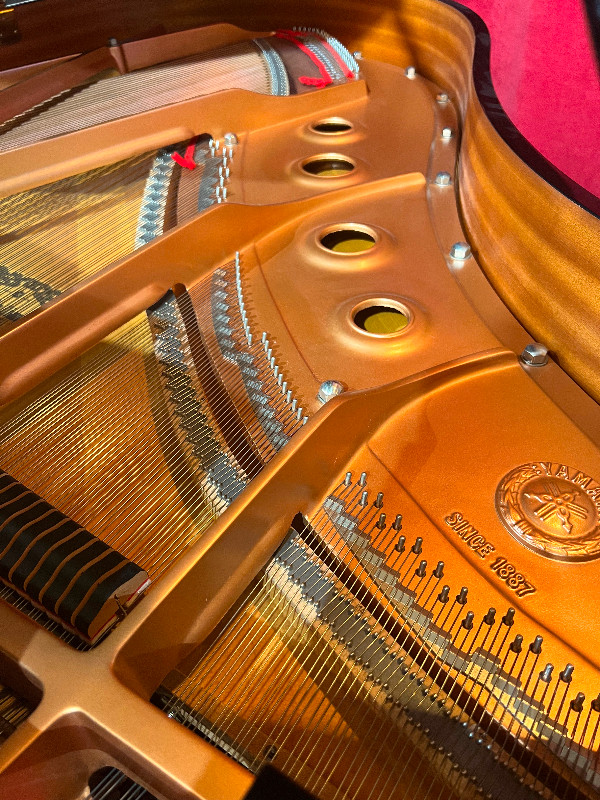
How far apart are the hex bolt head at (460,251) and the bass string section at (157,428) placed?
702 mm

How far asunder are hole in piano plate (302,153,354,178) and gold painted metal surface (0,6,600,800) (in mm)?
37

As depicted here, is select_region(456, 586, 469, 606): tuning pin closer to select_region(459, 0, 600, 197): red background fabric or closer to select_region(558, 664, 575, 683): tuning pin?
select_region(558, 664, 575, 683): tuning pin

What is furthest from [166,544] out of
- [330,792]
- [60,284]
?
[60,284]

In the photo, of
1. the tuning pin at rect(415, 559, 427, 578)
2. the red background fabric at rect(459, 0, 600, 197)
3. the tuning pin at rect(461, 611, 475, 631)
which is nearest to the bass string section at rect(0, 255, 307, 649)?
the tuning pin at rect(415, 559, 427, 578)

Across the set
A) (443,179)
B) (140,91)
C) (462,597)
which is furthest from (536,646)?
(140,91)

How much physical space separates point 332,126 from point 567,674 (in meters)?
2.56

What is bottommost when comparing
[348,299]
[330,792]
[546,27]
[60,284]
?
[330,792]

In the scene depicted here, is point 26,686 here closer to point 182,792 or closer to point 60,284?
point 182,792

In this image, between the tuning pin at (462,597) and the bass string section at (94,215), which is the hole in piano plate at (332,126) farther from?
the tuning pin at (462,597)

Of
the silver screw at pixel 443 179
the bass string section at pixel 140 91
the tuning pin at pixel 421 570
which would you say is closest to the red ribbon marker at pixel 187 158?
the bass string section at pixel 140 91

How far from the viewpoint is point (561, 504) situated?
1581mm

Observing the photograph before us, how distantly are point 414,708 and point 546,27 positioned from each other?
5098 mm

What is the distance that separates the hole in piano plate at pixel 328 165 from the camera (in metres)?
2.89

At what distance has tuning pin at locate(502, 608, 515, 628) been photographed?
140cm
